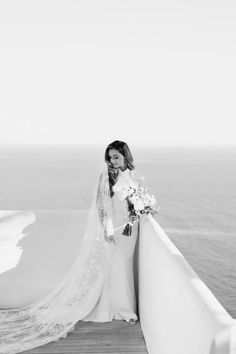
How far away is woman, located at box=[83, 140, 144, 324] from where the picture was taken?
370 cm

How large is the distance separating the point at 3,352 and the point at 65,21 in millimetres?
86924

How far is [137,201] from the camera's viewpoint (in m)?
3.54

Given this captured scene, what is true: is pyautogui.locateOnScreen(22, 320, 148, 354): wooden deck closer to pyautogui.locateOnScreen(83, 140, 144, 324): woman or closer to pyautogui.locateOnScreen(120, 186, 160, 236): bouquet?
pyautogui.locateOnScreen(83, 140, 144, 324): woman

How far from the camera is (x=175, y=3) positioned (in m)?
91.1

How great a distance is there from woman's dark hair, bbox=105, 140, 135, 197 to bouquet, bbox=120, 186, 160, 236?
0.17 m

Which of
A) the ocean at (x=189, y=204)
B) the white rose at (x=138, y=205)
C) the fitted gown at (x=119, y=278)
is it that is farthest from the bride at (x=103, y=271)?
the ocean at (x=189, y=204)

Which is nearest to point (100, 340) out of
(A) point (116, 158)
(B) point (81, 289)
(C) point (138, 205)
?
(B) point (81, 289)

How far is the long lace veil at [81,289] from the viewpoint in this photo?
3630 millimetres

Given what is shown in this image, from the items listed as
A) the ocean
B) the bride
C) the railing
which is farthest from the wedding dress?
the ocean

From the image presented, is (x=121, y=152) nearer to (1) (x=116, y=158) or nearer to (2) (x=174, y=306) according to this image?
(1) (x=116, y=158)

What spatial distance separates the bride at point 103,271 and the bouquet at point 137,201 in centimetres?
5

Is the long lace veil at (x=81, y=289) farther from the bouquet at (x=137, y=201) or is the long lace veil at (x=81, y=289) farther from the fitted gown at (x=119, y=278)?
the bouquet at (x=137, y=201)

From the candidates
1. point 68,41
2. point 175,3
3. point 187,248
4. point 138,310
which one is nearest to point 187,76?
point 175,3

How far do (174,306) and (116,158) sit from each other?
152 cm
